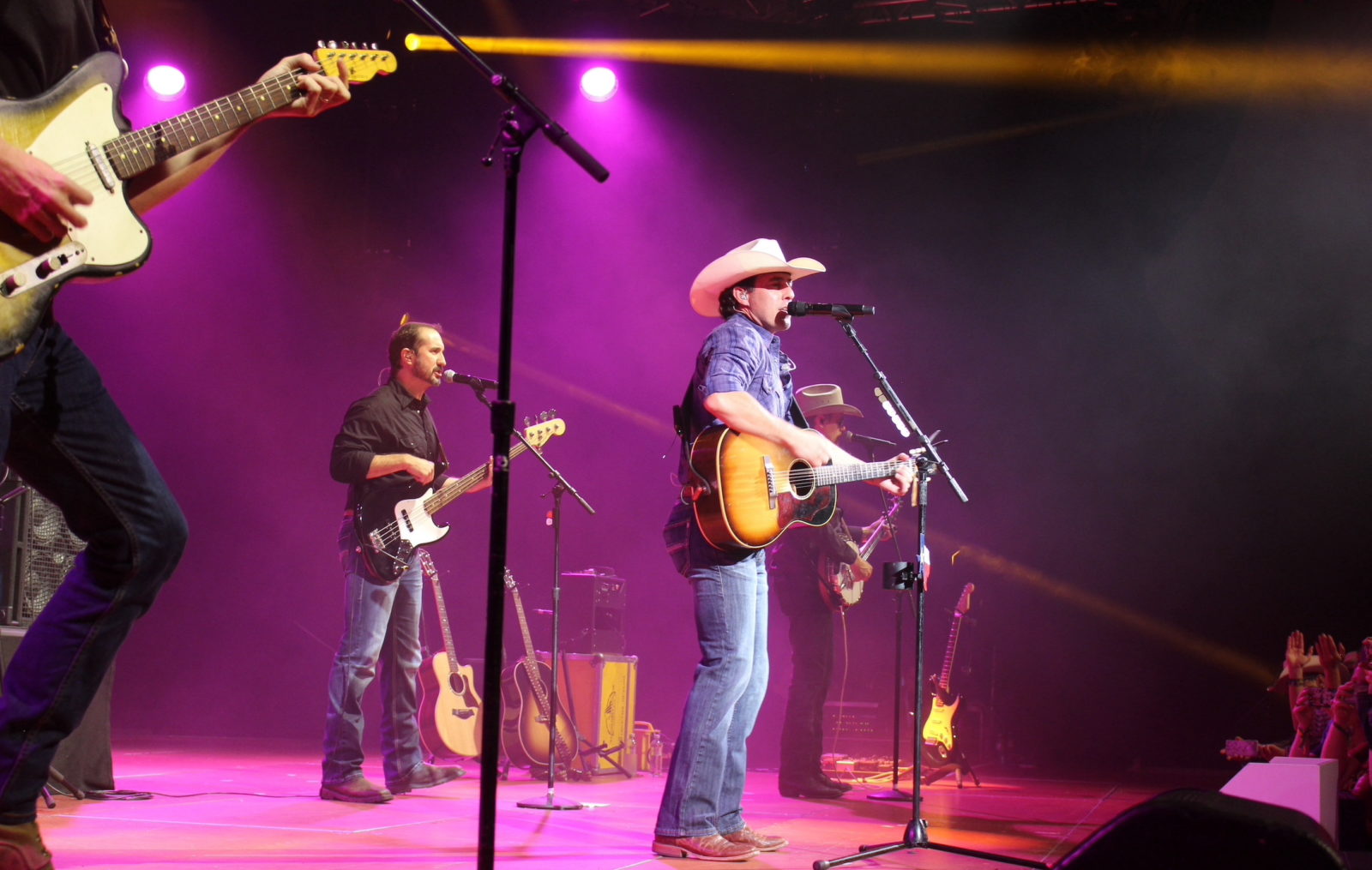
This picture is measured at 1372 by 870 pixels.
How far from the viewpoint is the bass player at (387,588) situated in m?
5.74

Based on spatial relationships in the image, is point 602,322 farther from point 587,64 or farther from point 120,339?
point 120,339

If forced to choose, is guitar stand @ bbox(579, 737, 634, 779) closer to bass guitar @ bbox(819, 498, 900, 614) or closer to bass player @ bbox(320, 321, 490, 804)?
bass player @ bbox(320, 321, 490, 804)

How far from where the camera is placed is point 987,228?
1010cm

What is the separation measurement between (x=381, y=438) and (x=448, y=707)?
2342 millimetres

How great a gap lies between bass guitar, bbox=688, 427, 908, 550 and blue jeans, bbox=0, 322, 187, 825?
6.63 feet

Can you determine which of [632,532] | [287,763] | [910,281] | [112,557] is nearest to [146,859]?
[112,557]

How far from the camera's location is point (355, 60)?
306 centimetres

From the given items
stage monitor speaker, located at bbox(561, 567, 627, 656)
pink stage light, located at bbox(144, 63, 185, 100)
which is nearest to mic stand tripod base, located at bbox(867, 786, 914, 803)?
stage monitor speaker, located at bbox(561, 567, 627, 656)

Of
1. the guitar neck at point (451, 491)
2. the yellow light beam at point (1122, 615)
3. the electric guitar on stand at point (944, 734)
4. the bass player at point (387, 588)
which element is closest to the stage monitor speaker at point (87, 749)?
the bass player at point (387, 588)

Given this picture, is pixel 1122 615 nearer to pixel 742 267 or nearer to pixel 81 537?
pixel 742 267

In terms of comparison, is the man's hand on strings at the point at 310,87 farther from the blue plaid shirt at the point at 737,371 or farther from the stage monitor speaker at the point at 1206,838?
the stage monitor speaker at the point at 1206,838

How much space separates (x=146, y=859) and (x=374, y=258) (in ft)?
24.2

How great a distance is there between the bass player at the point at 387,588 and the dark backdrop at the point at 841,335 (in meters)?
3.88

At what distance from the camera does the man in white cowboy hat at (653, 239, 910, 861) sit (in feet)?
13.4
